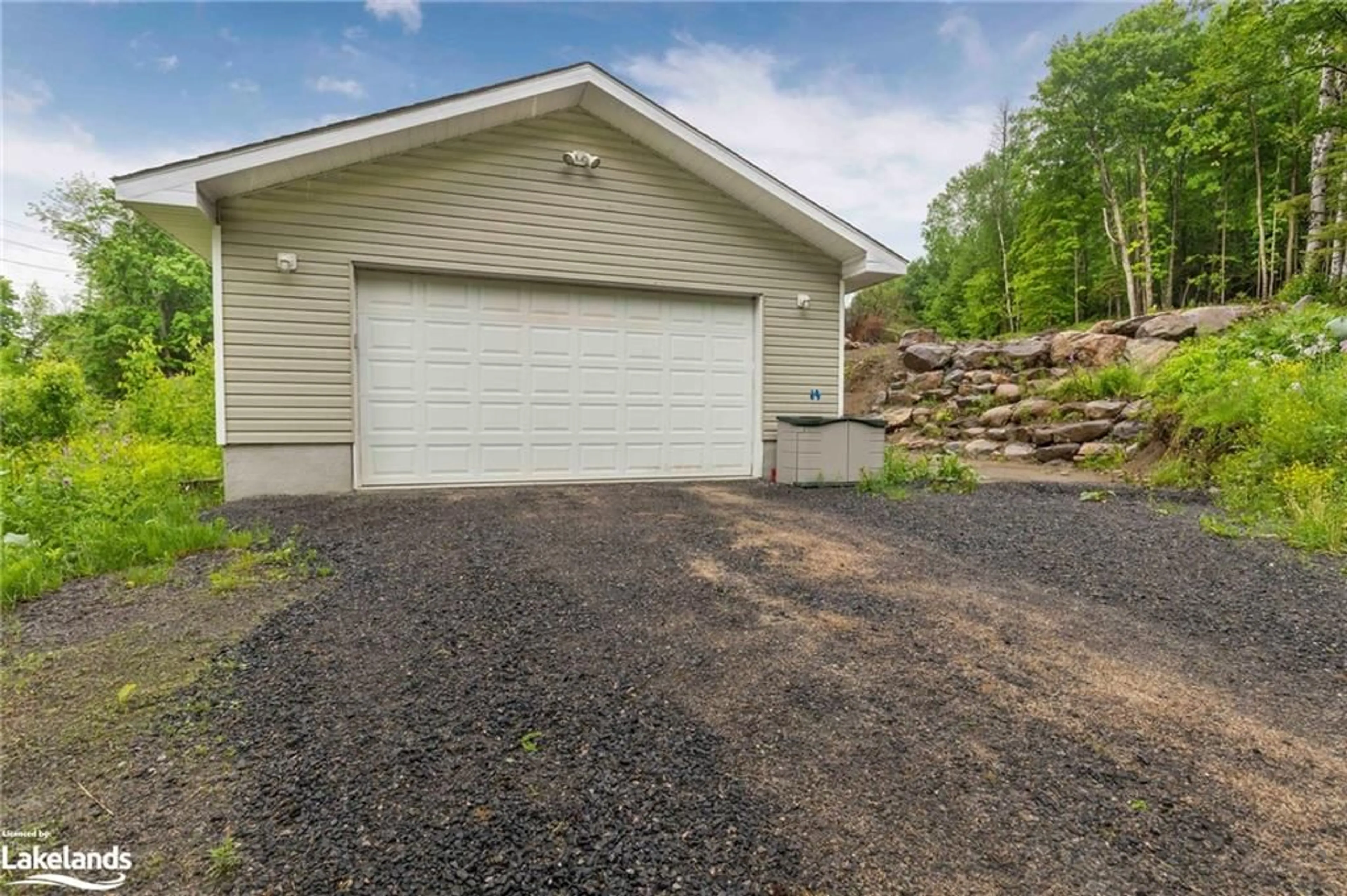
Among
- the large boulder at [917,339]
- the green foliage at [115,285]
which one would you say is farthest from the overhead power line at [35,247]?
the large boulder at [917,339]

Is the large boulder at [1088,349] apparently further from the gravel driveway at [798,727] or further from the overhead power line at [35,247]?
the overhead power line at [35,247]

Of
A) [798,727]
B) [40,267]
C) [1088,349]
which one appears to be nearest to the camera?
[798,727]

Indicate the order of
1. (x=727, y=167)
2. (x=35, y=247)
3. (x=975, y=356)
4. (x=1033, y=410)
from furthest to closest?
(x=35, y=247) < (x=975, y=356) < (x=1033, y=410) < (x=727, y=167)

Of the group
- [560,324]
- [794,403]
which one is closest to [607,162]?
[560,324]

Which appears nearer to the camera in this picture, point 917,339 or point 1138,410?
point 1138,410

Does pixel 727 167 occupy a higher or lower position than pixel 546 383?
higher

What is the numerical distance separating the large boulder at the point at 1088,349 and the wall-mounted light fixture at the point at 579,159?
8.58 metres

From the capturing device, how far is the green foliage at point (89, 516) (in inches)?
132

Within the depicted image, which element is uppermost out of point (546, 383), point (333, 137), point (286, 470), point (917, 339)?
point (333, 137)

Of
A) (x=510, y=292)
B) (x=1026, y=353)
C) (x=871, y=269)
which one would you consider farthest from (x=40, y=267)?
(x=1026, y=353)

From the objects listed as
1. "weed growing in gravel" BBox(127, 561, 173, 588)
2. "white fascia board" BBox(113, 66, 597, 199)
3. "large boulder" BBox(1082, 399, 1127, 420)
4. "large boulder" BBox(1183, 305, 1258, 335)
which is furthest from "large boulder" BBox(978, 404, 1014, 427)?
"weed growing in gravel" BBox(127, 561, 173, 588)

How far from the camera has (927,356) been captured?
12320 millimetres

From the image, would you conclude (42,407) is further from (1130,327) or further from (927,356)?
(1130,327)

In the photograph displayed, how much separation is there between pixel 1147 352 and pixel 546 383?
30.1 feet
